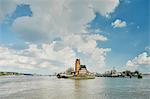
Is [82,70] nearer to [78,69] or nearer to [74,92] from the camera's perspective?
[78,69]

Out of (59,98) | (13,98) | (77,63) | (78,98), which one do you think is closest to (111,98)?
(78,98)

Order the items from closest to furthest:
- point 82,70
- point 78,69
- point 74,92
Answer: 1. point 74,92
2. point 78,69
3. point 82,70

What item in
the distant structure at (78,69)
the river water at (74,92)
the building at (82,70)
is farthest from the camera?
the building at (82,70)

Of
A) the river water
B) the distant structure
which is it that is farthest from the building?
the river water

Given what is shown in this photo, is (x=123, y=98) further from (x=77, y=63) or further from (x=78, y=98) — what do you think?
(x=77, y=63)

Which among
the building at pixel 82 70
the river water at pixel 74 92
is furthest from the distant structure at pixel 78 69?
the river water at pixel 74 92

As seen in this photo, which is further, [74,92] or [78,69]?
[78,69]

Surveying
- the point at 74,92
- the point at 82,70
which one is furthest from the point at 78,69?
the point at 74,92

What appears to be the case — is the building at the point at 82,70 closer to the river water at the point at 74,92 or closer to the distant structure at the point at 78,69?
the distant structure at the point at 78,69

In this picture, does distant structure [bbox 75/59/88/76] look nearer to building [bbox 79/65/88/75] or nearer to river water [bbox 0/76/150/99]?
building [bbox 79/65/88/75]

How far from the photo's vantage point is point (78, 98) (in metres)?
45.1

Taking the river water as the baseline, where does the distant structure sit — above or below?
above

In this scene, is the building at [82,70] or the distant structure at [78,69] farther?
the building at [82,70]

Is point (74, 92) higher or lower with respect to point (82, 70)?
lower
